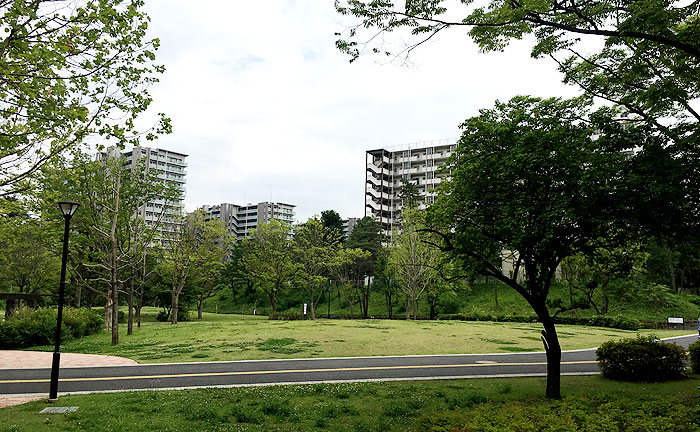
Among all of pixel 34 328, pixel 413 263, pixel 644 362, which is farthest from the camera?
pixel 413 263

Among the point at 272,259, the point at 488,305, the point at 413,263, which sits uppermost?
the point at 272,259

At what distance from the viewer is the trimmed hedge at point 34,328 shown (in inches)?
814

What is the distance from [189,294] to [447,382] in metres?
36.7

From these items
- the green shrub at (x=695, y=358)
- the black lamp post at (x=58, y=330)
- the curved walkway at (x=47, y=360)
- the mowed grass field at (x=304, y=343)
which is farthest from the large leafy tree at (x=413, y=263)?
the black lamp post at (x=58, y=330)

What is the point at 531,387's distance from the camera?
37.1 ft

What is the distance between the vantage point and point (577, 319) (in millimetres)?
36875

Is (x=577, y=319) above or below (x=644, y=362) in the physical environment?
below

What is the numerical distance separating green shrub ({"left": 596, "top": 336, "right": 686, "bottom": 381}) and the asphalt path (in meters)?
1.84

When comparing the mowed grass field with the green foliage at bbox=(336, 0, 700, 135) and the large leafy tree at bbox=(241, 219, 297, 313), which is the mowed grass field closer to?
the green foliage at bbox=(336, 0, 700, 135)

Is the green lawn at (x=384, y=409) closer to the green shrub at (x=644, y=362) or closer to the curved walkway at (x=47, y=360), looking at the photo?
the green shrub at (x=644, y=362)

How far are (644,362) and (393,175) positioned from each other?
69.8m

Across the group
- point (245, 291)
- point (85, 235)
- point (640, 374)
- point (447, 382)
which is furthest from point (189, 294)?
point (640, 374)

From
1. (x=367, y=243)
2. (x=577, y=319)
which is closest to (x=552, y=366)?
(x=577, y=319)

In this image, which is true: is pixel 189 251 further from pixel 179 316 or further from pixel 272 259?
pixel 272 259
